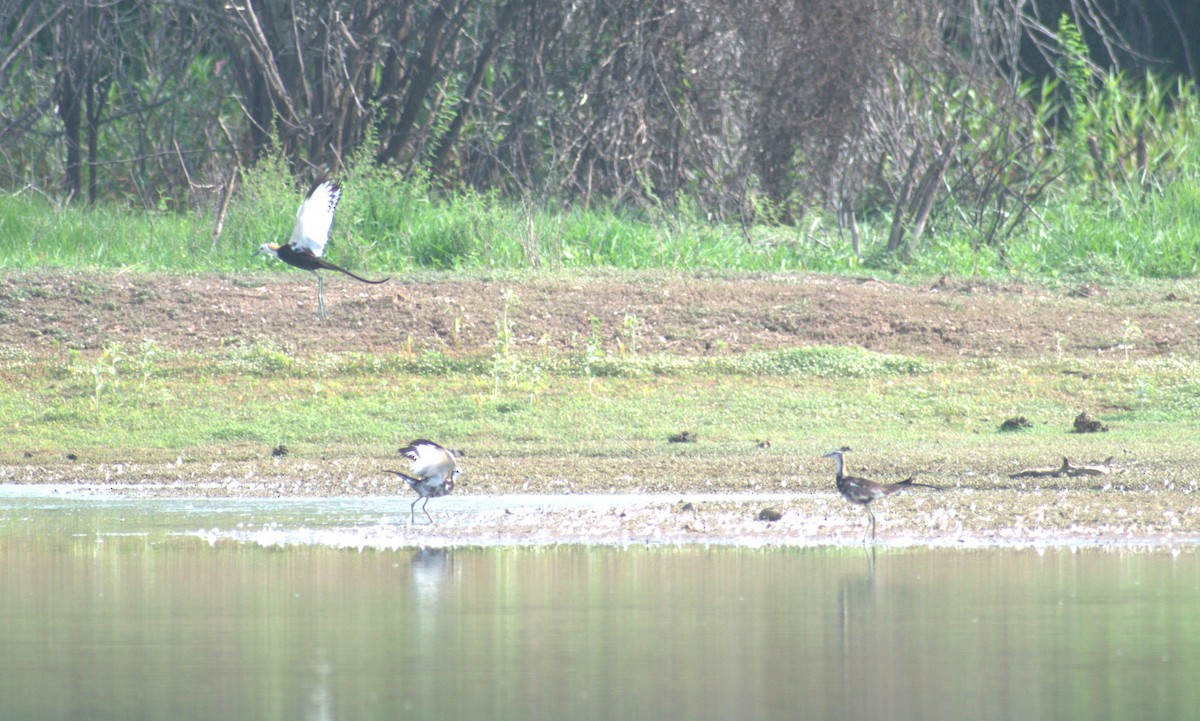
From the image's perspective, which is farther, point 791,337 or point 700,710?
point 791,337

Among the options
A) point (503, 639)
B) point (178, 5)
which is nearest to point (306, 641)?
point (503, 639)

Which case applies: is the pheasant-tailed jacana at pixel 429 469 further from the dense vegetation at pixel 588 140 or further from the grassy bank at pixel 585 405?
the dense vegetation at pixel 588 140

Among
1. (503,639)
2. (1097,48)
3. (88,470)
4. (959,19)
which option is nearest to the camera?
(503,639)

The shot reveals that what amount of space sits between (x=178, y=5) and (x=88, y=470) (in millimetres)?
9592

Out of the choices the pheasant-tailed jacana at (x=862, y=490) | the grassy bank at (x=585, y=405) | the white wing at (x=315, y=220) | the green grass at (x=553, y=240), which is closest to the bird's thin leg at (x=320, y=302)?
the grassy bank at (x=585, y=405)

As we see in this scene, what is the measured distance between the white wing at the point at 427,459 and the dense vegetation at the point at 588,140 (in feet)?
26.6

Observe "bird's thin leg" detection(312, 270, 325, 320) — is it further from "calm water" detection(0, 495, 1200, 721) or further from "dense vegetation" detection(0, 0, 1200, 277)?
"calm water" detection(0, 495, 1200, 721)

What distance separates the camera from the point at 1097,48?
77.5 feet

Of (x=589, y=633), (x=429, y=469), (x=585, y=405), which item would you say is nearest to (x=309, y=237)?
(x=585, y=405)

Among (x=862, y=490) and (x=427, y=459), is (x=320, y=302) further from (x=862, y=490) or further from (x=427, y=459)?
(x=862, y=490)

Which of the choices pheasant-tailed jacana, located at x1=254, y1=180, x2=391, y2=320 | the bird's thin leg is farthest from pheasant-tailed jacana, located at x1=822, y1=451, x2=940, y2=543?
the bird's thin leg

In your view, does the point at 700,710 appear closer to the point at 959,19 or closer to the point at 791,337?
the point at 791,337

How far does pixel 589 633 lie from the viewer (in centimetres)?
602

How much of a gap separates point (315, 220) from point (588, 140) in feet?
25.0
